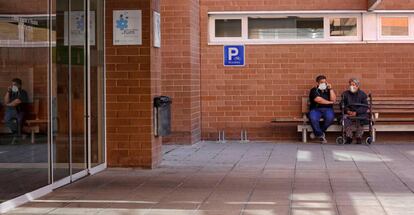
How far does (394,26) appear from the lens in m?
18.3

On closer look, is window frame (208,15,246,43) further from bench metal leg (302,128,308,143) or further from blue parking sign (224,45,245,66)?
bench metal leg (302,128,308,143)

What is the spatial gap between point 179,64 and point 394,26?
Result: 5212mm

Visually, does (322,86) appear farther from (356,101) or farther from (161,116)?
(161,116)

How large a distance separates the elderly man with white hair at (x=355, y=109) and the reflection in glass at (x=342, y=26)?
4.77ft

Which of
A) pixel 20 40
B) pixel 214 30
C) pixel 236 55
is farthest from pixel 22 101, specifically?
pixel 214 30

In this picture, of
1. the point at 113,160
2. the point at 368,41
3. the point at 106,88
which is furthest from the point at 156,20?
the point at 368,41

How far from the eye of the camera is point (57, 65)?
1069 cm

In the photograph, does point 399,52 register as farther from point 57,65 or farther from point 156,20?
point 57,65

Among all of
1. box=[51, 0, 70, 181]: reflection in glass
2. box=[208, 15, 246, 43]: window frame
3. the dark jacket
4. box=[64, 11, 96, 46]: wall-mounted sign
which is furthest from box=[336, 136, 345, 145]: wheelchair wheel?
box=[51, 0, 70, 181]: reflection in glass

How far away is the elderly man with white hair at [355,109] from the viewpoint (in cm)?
1741

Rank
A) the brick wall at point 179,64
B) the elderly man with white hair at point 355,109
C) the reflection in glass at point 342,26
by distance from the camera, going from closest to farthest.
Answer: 1. the brick wall at point 179,64
2. the elderly man with white hair at point 355,109
3. the reflection in glass at point 342,26

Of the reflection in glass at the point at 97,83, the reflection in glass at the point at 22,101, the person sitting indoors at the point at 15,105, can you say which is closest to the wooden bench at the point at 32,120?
the reflection in glass at the point at 22,101

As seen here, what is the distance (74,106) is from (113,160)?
1790 mm

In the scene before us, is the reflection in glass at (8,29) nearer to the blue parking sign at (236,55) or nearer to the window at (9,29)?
the window at (9,29)
